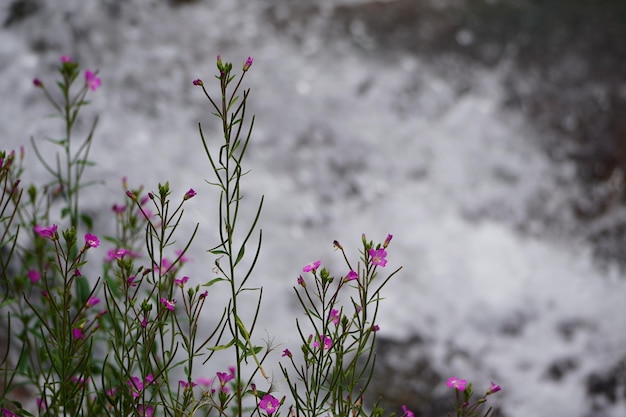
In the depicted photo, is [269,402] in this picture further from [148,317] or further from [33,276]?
[33,276]

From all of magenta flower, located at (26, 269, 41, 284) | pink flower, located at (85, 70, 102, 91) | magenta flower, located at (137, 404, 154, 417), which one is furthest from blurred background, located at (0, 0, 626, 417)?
magenta flower, located at (137, 404, 154, 417)

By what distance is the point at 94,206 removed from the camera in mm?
3352

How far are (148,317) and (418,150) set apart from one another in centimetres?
255

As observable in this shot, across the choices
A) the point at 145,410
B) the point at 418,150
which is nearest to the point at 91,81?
the point at 145,410

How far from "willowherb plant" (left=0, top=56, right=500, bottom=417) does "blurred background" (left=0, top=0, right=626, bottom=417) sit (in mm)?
165

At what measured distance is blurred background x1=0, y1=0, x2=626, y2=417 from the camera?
122 inches

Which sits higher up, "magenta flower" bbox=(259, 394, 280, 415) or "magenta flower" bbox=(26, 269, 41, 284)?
"magenta flower" bbox=(26, 269, 41, 284)

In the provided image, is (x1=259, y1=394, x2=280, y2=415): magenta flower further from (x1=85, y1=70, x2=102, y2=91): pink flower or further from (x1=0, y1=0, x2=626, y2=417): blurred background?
(x1=0, y1=0, x2=626, y2=417): blurred background

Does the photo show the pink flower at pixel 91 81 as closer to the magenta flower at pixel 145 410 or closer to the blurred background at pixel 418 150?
the magenta flower at pixel 145 410

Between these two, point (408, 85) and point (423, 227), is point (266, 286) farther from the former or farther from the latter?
point (408, 85)

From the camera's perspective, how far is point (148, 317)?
1.39 meters

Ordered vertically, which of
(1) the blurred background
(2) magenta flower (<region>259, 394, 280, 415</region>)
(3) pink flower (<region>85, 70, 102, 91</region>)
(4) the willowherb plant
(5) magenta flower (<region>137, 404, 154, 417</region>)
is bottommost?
(5) magenta flower (<region>137, 404, 154, 417</region>)

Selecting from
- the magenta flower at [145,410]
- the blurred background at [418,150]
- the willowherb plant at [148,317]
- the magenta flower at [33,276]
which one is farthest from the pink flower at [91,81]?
the blurred background at [418,150]

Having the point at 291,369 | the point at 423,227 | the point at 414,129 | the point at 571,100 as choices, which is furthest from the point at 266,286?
the point at 571,100
